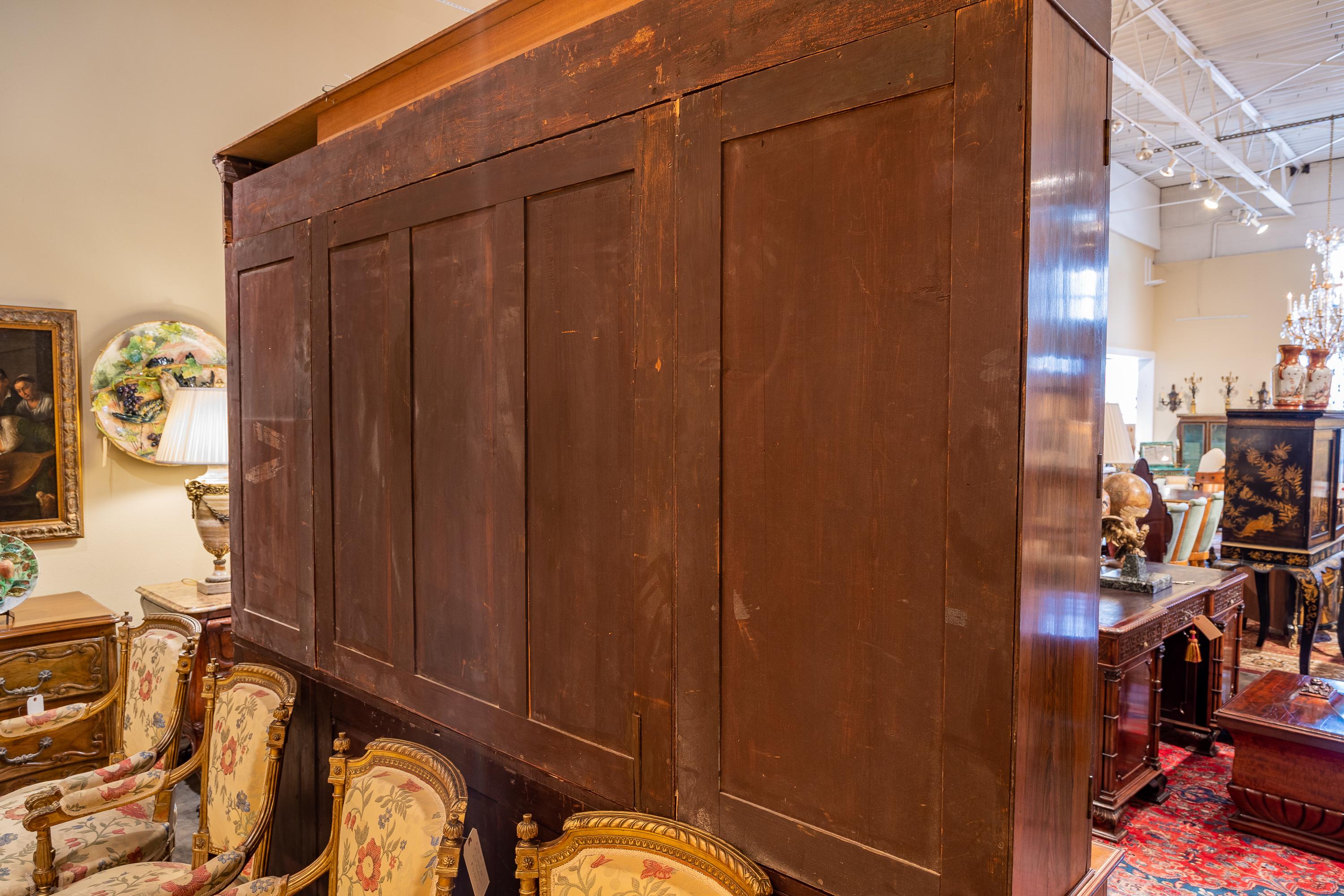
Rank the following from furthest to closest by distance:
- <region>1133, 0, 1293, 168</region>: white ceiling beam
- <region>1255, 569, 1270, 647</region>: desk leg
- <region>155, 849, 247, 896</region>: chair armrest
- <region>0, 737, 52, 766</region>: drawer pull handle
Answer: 1. <region>1133, 0, 1293, 168</region>: white ceiling beam
2. <region>1255, 569, 1270, 647</region>: desk leg
3. <region>0, 737, 52, 766</region>: drawer pull handle
4. <region>155, 849, 247, 896</region>: chair armrest

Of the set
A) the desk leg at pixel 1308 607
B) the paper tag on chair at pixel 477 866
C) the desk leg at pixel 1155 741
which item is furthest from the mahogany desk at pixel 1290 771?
the paper tag on chair at pixel 477 866

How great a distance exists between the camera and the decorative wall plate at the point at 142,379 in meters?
3.94

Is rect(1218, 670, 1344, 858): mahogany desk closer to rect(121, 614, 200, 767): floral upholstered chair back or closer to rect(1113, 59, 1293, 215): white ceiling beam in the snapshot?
rect(121, 614, 200, 767): floral upholstered chair back

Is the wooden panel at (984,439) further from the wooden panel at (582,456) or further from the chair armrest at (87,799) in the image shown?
the chair armrest at (87,799)

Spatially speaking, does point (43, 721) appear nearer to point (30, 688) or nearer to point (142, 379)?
point (30, 688)

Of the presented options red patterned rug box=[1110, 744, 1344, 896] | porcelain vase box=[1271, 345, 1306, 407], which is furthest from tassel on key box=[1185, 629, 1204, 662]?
porcelain vase box=[1271, 345, 1306, 407]

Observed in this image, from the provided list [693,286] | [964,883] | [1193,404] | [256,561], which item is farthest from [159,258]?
[1193,404]

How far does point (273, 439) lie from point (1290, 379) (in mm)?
6547

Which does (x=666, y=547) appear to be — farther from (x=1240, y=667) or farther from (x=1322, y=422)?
(x=1322, y=422)

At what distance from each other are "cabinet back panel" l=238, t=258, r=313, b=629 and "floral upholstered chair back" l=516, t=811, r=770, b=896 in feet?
4.89

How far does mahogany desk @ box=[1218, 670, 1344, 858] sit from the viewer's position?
306 centimetres

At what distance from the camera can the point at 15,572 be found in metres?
3.25

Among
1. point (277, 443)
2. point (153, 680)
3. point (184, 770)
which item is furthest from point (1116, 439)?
point (153, 680)

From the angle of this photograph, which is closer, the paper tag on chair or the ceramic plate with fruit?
the paper tag on chair
